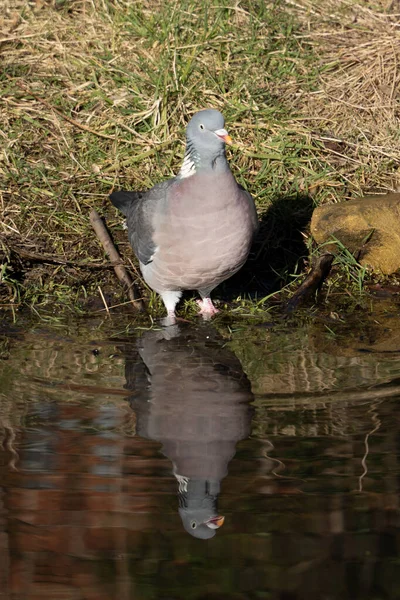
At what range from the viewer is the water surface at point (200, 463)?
287 centimetres

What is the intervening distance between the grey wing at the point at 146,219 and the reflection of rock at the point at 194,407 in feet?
1.41

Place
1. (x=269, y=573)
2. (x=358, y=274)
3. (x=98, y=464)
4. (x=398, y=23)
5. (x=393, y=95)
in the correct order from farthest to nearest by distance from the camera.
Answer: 1. (x=398, y=23)
2. (x=393, y=95)
3. (x=358, y=274)
4. (x=98, y=464)
5. (x=269, y=573)

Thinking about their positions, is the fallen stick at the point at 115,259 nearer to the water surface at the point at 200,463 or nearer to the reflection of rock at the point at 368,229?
the water surface at the point at 200,463

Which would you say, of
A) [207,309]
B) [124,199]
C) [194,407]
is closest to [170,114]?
[124,199]

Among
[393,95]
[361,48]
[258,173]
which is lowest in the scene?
[258,173]

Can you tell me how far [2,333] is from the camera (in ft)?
16.6

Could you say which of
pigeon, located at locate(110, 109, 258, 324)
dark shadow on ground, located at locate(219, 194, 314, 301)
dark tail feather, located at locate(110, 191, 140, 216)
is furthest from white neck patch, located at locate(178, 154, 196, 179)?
dark shadow on ground, located at locate(219, 194, 314, 301)

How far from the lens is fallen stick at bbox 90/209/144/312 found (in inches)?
215

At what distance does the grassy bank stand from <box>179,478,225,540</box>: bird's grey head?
2.29 m

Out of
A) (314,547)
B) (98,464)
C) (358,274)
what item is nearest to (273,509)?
(314,547)

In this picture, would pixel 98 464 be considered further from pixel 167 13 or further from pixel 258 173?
pixel 167 13

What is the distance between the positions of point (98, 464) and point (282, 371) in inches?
49.3

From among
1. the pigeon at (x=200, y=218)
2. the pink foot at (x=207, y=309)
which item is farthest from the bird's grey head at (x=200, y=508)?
Result: the pink foot at (x=207, y=309)

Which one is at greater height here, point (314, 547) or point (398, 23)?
point (398, 23)
